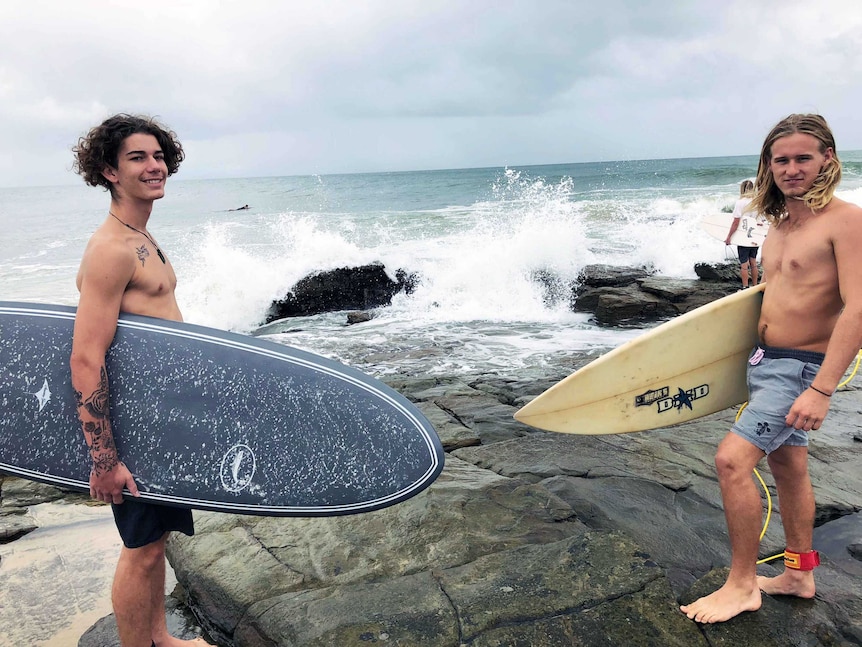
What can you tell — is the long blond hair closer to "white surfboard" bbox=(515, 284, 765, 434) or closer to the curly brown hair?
"white surfboard" bbox=(515, 284, 765, 434)

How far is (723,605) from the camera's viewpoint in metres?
2.01

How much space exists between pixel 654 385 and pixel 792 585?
2.90 ft

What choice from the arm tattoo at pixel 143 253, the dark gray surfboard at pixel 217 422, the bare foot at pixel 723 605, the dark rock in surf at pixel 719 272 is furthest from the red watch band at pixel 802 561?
the dark rock in surf at pixel 719 272

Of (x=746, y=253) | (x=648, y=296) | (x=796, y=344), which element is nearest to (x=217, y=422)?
(x=796, y=344)

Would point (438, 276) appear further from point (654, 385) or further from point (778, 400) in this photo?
point (778, 400)

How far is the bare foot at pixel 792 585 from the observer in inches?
84.4

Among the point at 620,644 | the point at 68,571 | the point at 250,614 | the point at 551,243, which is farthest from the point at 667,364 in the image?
the point at 551,243

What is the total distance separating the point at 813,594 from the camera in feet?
7.07

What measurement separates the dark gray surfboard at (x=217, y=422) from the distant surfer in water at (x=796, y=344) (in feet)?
3.38

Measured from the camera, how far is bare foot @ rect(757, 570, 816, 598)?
7.03ft

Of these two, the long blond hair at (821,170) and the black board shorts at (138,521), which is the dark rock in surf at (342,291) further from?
the long blond hair at (821,170)

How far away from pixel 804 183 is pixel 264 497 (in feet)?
6.69

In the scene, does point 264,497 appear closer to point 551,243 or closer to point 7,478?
point 7,478

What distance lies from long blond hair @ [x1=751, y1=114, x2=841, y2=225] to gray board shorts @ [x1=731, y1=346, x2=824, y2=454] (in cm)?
50
